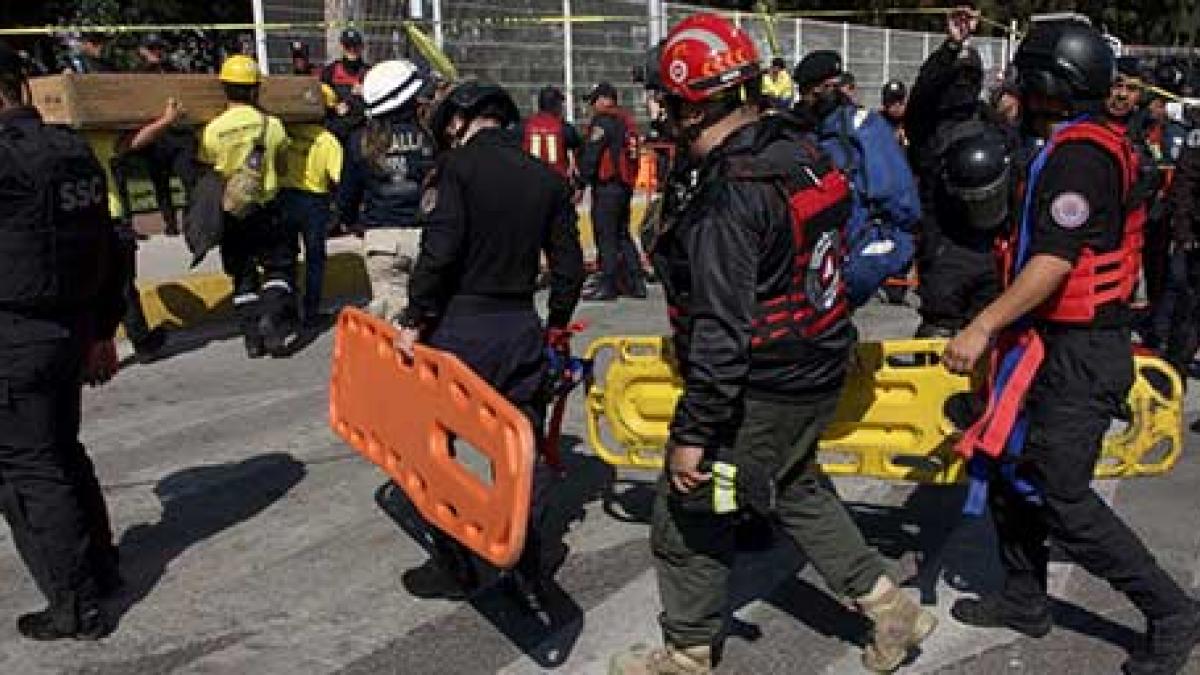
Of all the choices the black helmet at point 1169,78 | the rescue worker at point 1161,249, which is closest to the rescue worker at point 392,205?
the rescue worker at point 1161,249

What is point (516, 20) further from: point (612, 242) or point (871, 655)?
point (871, 655)

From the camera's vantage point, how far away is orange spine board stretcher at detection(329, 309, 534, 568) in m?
3.41

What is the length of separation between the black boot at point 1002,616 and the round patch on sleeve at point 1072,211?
1.36 m

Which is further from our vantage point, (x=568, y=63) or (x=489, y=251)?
(x=568, y=63)

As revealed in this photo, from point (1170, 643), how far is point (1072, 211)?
132cm

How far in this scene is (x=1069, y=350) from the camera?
3580mm

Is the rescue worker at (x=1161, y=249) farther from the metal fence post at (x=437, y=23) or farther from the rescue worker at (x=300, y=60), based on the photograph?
the rescue worker at (x=300, y=60)

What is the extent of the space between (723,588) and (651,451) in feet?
Answer: 4.17

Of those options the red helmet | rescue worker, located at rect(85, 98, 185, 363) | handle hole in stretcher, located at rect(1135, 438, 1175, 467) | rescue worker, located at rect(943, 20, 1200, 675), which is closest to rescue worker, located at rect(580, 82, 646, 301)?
rescue worker, located at rect(85, 98, 185, 363)

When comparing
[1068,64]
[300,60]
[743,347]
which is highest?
[1068,64]

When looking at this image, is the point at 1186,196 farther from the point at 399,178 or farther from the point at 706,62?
the point at 706,62

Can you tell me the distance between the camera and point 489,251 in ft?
13.6

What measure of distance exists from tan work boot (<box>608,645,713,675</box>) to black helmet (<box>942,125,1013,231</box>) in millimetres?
1791

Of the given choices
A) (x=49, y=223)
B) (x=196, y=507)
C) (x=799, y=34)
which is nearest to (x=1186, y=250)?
(x=196, y=507)
